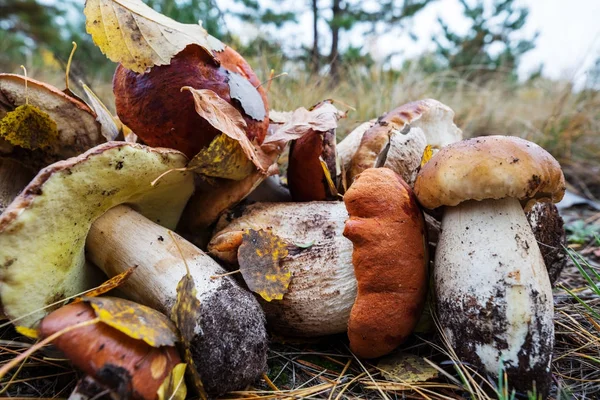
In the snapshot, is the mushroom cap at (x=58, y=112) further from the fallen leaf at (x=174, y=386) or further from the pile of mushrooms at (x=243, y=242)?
the fallen leaf at (x=174, y=386)

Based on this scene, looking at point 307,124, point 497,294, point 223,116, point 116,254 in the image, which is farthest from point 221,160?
point 497,294

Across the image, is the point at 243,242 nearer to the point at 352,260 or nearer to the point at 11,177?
the point at 352,260

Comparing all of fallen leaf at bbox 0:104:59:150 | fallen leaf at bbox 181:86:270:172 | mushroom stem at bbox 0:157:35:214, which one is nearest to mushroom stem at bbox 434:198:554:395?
fallen leaf at bbox 181:86:270:172

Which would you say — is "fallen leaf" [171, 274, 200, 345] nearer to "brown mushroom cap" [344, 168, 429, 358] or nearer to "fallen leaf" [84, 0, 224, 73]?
"brown mushroom cap" [344, 168, 429, 358]

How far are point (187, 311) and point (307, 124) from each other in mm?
889

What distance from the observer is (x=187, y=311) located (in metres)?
1.25

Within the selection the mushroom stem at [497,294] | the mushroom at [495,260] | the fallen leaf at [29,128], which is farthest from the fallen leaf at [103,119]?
the mushroom stem at [497,294]

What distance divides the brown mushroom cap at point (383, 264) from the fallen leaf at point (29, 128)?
118 cm

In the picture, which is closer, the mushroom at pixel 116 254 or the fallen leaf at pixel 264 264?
the mushroom at pixel 116 254

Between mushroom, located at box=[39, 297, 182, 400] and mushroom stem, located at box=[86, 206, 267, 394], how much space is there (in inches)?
6.3

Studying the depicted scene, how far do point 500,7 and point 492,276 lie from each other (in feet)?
22.9

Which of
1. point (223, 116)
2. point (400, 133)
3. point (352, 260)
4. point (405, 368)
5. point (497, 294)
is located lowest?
point (405, 368)

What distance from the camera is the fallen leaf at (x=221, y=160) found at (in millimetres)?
1480

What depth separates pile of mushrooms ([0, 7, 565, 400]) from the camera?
1.21 meters
